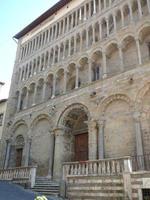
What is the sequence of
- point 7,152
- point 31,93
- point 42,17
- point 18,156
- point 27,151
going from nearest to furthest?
point 27,151 → point 18,156 → point 7,152 → point 31,93 → point 42,17

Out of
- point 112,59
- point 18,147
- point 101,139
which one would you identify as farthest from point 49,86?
point 101,139

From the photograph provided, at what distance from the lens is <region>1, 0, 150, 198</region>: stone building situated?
1261cm

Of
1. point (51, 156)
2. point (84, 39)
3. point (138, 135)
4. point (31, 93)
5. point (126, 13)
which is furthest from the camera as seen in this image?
point (31, 93)

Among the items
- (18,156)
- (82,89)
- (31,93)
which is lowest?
(18,156)

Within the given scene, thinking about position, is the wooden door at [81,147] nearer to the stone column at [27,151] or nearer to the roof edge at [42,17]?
the stone column at [27,151]

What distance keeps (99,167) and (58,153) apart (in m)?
5.49

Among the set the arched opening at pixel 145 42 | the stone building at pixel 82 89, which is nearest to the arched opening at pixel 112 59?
the stone building at pixel 82 89

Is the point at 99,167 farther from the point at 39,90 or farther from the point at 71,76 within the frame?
the point at 39,90

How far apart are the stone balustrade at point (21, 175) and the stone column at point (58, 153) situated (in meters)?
1.98

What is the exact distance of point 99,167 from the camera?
9.85 m

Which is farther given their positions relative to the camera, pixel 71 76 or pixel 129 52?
pixel 71 76

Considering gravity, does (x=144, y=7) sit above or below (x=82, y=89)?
above

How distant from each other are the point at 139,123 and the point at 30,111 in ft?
33.3

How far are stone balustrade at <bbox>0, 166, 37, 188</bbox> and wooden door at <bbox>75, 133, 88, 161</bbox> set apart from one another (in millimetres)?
3579
